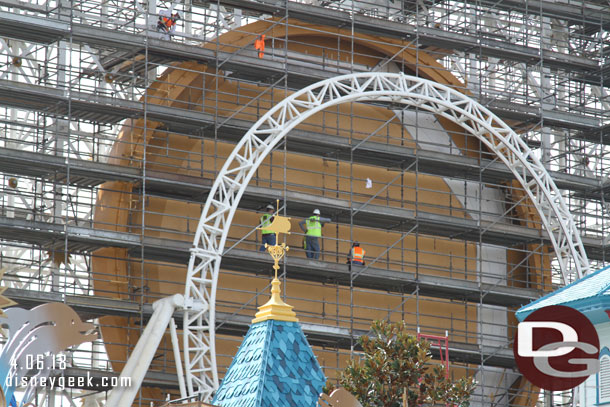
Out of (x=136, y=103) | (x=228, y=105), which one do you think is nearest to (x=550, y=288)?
(x=228, y=105)

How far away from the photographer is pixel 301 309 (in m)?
44.4

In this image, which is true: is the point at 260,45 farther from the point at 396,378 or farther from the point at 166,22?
the point at 396,378

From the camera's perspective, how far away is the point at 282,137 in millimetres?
42375

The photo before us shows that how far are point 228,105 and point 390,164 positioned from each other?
17.6 ft

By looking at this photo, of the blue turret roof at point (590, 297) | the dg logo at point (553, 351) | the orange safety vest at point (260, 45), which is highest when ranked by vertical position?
the orange safety vest at point (260, 45)

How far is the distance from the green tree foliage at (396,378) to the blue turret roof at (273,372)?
46.9 inches

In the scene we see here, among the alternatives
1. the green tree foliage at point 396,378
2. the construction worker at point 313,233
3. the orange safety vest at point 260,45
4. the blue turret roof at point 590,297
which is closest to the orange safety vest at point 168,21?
the orange safety vest at point 260,45

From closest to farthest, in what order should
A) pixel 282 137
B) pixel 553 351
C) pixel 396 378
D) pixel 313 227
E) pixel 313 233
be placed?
pixel 553 351
pixel 396 378
pixel 282 137
pixel 313 233
pixel 313 227

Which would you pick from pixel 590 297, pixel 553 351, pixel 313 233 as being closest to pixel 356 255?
pixel 313 233

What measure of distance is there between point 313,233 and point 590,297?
1618cm

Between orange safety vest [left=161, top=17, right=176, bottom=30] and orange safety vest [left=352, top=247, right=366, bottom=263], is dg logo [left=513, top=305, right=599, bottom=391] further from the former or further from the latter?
orange safety vest [left=161, top=17, right=176, bottom=30]

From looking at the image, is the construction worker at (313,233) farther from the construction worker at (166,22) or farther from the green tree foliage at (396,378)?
the green tree foliage at (396,378)

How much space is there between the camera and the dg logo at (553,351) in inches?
911

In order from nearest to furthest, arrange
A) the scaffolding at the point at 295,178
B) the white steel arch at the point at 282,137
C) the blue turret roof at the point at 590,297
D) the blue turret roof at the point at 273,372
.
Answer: the blue turret roof at the point at 273,372 → the blue turret roof at the point at 590,297 → the white steel arch at the point at 282,137 → the scaffolding at the point at 295,178
